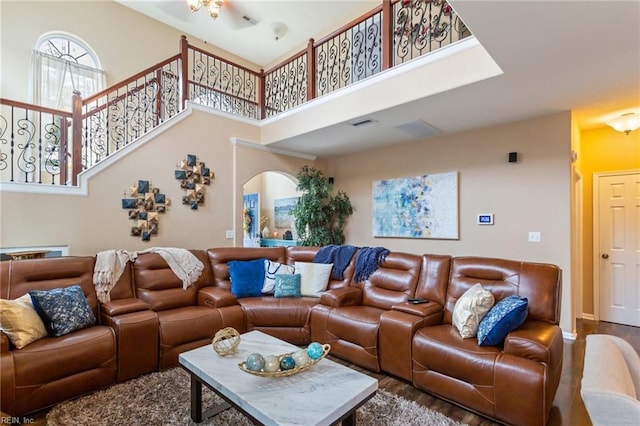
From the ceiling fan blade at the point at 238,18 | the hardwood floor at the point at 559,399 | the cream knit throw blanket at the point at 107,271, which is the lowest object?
the hardwood floor at the point at 559,399

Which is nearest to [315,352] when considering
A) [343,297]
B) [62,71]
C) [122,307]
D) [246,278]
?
[343,297]

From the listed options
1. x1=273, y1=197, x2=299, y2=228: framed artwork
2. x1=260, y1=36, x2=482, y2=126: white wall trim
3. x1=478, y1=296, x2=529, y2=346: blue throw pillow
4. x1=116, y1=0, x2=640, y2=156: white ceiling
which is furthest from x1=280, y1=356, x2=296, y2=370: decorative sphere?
x1=273, y1=197, x2=299, y2=228: framed artwork

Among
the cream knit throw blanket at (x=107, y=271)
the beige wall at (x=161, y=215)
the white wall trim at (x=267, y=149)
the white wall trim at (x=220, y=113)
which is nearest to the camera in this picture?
the cream knit throw blanket at (x=107, y=271)

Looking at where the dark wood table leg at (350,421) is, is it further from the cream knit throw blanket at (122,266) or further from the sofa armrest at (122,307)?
the cream knit throw blanket at (122,266)

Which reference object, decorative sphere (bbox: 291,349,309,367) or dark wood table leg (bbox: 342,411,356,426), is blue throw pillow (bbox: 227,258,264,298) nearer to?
decorative sphere (bbox: 291,349,309,367)

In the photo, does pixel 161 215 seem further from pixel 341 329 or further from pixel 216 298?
pixel 341 329

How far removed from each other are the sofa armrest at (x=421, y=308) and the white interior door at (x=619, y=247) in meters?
3.23

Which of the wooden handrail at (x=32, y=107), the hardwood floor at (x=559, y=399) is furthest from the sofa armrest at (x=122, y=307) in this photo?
the wooden handrail at (x=32, y=107)

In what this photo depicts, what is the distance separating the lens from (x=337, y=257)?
3.95 metres

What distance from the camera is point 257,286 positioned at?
3854 mm

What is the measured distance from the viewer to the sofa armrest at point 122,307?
110 inches

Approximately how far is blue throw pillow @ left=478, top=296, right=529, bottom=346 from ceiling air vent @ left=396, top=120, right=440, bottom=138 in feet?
8.77

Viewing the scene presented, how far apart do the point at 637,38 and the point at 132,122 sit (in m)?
6.25

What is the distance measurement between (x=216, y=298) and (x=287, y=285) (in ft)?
2.66
